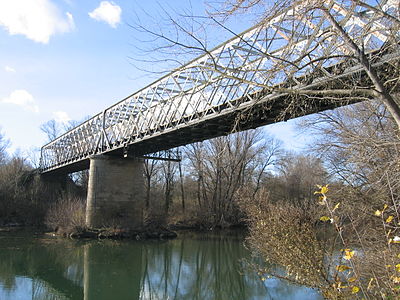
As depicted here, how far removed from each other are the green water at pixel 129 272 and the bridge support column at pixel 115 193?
Result: 3646 millimetres

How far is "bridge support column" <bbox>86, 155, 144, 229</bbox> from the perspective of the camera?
99.7ft

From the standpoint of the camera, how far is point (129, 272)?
17.7 m

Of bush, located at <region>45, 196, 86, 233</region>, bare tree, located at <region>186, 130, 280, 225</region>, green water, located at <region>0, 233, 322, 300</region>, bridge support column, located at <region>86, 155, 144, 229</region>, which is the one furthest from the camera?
bare tree, located at <region>186, 130, 280, 225</region>

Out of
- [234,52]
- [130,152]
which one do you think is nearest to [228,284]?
[234,52]

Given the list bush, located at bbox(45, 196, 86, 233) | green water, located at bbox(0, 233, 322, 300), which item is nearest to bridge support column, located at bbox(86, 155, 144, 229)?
bush, located at bbox(45, 196, 86, 233)

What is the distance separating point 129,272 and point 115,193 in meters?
14.1

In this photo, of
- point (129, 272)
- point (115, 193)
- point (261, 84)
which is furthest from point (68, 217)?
point (261, 84)

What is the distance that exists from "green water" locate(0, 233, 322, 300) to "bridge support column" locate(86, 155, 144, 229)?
365 cm

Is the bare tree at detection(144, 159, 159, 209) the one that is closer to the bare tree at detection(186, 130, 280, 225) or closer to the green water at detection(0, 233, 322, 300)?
the bare tree at detection(186, 130, 280, 225)

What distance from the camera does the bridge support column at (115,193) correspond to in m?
30.4

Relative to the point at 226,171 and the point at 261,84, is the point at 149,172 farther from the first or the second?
the point at 261,84

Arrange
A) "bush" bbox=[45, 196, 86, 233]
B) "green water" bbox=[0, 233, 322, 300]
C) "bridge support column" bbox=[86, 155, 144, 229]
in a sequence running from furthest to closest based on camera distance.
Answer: "bridge support column" bbox=[86, 155, 144, 229]
"bush" bbox=[45, 196, 86, 233]
"green water" bbox=[0, 233, 322, 300]

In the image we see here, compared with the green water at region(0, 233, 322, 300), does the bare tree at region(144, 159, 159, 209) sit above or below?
above

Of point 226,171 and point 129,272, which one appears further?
point 226,171
